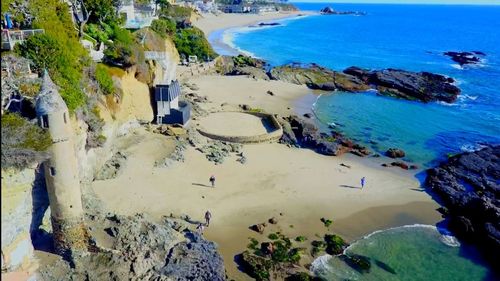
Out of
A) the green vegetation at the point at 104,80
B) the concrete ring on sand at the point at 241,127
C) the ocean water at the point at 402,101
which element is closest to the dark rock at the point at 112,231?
the green vegetation at the point at 104,80

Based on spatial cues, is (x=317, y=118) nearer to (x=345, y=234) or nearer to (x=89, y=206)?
(x=345, y=234)

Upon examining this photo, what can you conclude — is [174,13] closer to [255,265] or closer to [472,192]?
[472,192]

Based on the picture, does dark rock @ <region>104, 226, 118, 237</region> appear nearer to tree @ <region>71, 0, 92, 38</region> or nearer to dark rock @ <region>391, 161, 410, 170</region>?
tree @ <region>71, 0, 92, 38</region>

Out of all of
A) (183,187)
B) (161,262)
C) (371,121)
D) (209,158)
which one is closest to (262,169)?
(209,158)

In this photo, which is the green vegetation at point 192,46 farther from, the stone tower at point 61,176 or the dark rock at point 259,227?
the stone tower at point 61,176

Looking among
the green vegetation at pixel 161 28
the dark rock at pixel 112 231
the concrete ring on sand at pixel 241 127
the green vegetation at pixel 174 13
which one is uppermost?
the green vegetation at pixel 174 13

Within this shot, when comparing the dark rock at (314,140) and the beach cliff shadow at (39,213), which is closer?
the beach cliff shadow at (39,213)

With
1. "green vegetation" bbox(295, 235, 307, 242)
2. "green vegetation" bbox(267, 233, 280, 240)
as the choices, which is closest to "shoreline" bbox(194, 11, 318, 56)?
"green vegetation" bbox(267, 233, 280, 240)
